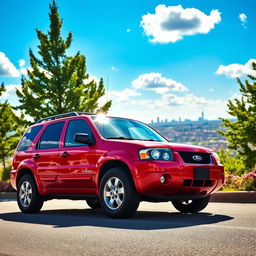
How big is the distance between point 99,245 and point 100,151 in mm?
2895

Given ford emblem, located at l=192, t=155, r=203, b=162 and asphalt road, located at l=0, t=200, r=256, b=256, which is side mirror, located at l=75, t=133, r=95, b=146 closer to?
asphalt road, located at l=0, t=200, r=256, b=256

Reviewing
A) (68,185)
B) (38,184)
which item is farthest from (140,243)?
(38,184)

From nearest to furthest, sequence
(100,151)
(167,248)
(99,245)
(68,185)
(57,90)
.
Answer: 1. (167,248)
2. (99,245)
3. (100,151)
4. (68,185)
5. (57,90)

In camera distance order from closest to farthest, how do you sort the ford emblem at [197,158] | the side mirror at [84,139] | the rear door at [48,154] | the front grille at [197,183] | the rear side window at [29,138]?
the front grille at [197,183] → the ford emblem at [197,158] → the side mirror at [84,139] → the rear door at [48,154] → the rear side window at [29,138]

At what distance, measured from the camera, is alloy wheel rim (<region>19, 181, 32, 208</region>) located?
9.63m

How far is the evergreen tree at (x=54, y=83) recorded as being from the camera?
28031 millimetres

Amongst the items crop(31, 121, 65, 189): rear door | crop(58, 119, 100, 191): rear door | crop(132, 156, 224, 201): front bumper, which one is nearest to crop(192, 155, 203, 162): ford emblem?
crop(132, 156, 224, 201): front bumper

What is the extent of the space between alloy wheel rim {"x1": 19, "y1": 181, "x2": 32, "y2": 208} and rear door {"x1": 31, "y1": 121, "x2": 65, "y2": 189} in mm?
508

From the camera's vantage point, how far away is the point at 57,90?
2814 cm

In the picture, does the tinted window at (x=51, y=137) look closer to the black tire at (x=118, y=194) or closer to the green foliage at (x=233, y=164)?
the black tire at (x=118, y=194)

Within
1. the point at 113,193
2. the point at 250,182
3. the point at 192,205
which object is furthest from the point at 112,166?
the point at 250,182

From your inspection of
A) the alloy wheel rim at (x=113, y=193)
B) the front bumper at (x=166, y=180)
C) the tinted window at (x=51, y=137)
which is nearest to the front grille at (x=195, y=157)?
the front bumper at (x=166, y=180)

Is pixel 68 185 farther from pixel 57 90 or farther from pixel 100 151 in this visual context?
pixel 57 90

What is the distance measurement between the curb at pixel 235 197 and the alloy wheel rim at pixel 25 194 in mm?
4713
